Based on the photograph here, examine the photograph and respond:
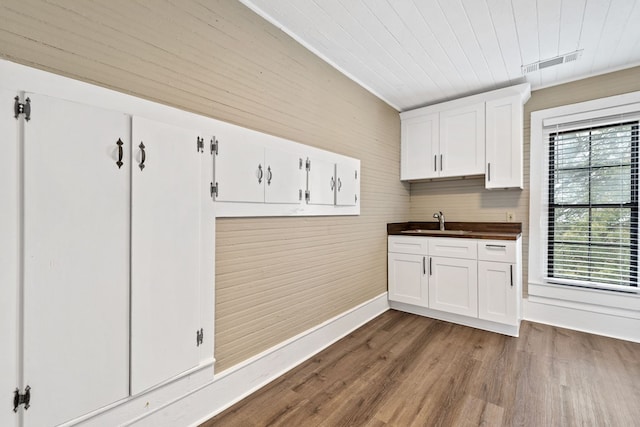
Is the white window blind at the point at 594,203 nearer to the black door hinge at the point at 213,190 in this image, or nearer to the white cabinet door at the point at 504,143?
the white cabinet door at the point at 504,143

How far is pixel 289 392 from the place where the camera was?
1.96 m

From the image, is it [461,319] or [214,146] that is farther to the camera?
[461,319]

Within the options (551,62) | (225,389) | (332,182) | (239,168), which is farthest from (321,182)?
(551,62)

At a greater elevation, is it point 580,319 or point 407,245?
point 407,245

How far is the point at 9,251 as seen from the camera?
43.5 inches

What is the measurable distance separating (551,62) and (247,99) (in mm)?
2817

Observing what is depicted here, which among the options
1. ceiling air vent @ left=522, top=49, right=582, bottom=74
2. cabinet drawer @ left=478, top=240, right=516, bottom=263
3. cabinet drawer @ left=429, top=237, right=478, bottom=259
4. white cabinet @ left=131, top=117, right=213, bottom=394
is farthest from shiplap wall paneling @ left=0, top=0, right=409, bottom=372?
ceiling air vent @ left=522, top=49, right=582, bottom=74

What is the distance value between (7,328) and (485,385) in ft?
8.65

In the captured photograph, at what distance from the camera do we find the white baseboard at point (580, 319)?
2.78m

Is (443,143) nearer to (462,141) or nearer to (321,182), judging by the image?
(462,141)

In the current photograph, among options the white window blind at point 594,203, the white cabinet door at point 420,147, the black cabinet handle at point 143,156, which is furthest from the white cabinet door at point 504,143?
the black cabinet handle at point 143,156

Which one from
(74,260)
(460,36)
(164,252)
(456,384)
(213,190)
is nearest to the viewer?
(74,260)

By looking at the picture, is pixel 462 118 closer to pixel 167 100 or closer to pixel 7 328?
pixel 167 100

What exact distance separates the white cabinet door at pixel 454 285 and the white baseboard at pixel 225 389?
1147 millimetres
